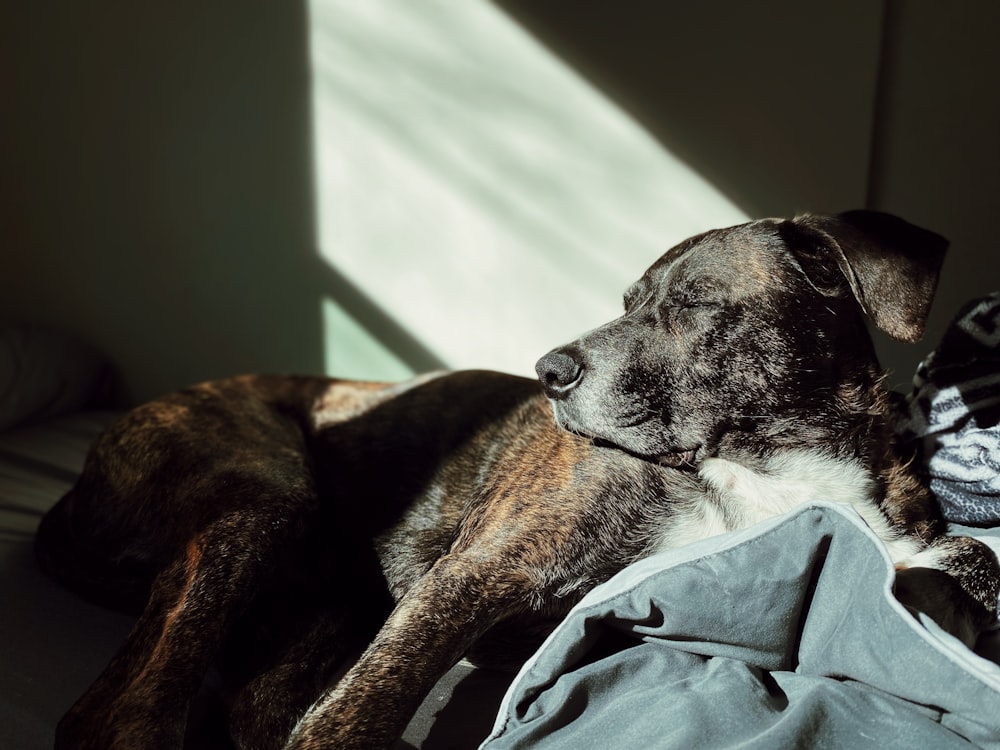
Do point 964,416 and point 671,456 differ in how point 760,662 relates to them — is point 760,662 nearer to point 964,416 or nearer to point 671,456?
point 671,456

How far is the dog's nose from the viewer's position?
1.94 meters

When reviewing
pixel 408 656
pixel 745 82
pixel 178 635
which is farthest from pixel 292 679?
pixel 745 82

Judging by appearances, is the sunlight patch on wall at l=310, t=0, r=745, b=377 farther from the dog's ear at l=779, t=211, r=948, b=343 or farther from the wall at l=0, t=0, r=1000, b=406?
the dog's ear at l=779, t=211, r=948, b=343

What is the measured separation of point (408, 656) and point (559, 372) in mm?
660

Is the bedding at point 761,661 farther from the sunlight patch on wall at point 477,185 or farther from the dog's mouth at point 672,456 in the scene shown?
the sunlight patch on wall at point 477,185

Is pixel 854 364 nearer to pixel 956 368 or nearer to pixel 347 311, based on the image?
pixel 956 368

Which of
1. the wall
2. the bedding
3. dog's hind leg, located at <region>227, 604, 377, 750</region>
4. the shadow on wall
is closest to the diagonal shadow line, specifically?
the wall

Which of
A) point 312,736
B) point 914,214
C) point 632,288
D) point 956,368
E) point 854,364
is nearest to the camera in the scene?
point 312,736

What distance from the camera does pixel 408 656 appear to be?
1.68 meters

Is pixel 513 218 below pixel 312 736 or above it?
above

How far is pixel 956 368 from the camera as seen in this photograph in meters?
2.30

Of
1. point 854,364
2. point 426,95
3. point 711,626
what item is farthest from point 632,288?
point 426,95

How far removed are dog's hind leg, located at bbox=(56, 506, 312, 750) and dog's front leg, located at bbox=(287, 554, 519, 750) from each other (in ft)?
0.83

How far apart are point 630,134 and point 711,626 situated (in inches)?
87.1
